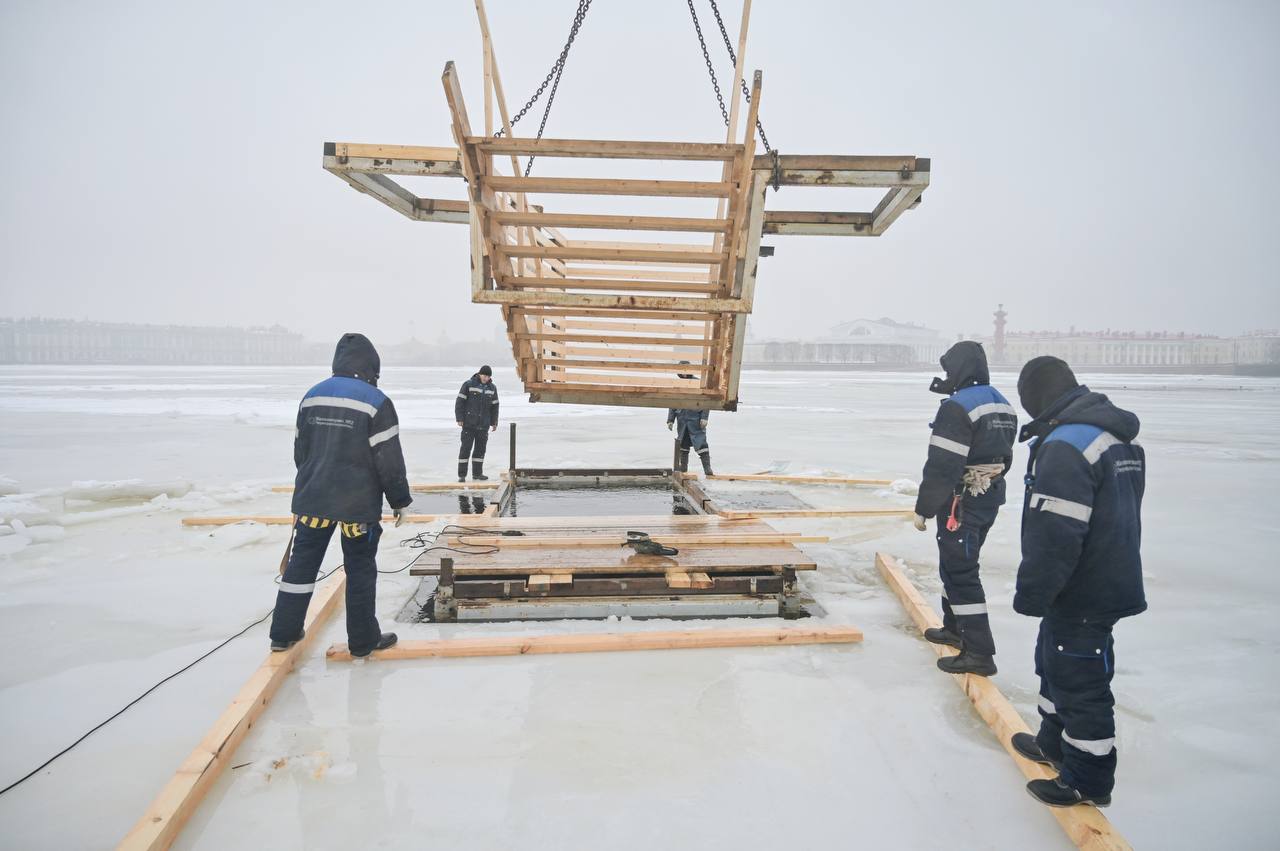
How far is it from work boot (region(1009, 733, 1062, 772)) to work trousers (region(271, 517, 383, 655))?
334 cm

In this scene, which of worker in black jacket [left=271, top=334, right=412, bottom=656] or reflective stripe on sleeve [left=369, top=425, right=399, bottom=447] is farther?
reflective stripe on sleeve [left=369, top=425, right=399, bottom=447]

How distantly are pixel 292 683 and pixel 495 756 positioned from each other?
1409 mm

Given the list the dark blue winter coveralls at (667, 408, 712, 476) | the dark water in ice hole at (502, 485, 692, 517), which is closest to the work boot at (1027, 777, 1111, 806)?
the dark water in ice hole at (502, 485, 692, 517)

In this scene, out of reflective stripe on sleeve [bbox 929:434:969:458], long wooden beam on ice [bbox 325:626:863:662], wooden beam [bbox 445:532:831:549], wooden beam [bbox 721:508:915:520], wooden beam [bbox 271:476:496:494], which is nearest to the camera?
reflective stripe on sleeve [bbox 929:434:969:458]

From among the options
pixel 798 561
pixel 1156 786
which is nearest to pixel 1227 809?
pixel 1156 786

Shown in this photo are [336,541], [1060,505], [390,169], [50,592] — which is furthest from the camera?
[336,541]

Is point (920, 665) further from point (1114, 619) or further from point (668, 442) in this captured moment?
point (668, 442)

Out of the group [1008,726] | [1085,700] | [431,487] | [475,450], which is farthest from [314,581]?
[475,450]

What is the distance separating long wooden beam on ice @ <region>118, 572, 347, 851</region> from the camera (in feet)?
7.98

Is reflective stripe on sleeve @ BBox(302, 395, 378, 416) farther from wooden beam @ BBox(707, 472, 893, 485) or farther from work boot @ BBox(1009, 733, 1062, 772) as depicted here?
wooden beam @ BBox(707, 472, 893, 485)

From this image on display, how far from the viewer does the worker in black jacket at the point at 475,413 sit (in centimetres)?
971

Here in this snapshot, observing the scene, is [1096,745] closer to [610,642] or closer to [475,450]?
[610,642]

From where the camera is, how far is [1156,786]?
296cm

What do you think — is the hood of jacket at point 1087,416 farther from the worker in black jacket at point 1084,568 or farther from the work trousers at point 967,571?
the work trousers at point 967,571
